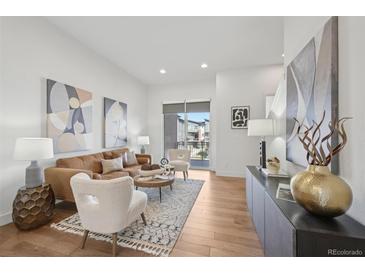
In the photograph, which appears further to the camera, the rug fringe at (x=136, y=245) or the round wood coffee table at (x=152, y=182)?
the round wood coffee table at (x=152, y=182)

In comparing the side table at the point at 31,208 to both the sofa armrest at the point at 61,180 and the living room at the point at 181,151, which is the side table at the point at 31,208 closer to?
the living room at the point at 181,151

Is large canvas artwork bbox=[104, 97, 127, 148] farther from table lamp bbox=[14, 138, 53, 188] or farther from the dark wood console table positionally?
the dark wood console table

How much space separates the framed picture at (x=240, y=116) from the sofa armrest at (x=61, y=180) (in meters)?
3.77

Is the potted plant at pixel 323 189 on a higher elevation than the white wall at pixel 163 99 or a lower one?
lower

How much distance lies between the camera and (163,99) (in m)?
5.82

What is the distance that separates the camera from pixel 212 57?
12.4ft

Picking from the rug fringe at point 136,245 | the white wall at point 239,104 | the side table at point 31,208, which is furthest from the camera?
the white wall at point 239,104

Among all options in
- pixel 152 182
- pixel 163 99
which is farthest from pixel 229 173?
pixel 163 99

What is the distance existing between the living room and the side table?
0.04 ft

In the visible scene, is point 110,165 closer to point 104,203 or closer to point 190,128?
point 104,203

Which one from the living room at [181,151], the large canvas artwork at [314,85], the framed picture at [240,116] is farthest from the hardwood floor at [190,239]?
the framed picture at [240,116]

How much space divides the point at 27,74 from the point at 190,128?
14.3 feet

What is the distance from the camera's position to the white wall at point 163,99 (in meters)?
5.35

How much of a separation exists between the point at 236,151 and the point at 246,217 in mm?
2526
